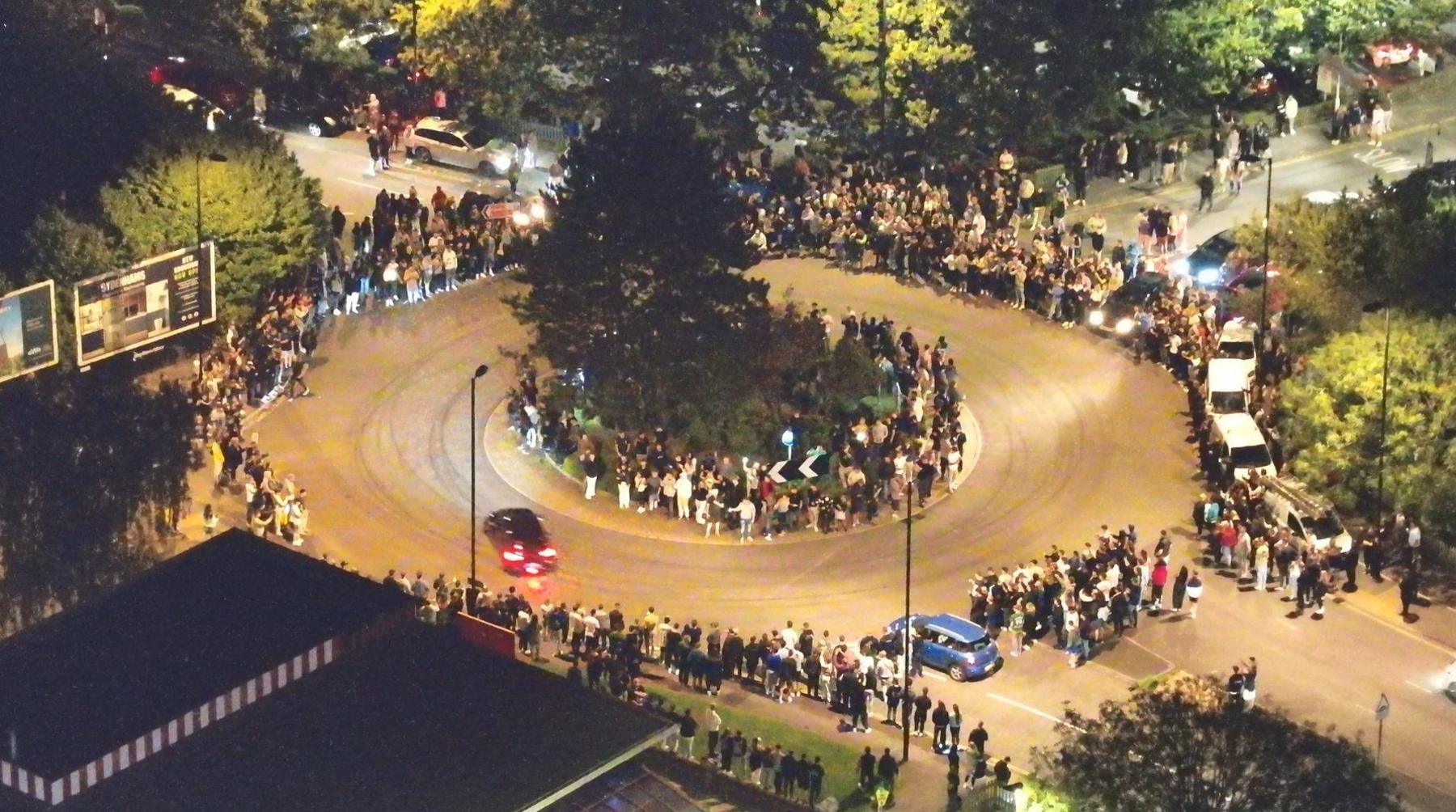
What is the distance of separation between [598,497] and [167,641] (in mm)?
19422

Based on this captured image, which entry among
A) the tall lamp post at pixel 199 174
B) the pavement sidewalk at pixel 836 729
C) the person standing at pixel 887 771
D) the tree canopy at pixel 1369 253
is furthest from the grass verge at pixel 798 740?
the tall lamp post at pixel 199 174

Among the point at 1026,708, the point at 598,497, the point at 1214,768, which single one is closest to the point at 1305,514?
the point at 1026,708

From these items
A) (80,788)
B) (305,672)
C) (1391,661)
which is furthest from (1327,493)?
(80,788)

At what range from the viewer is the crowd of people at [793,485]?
2840 inches

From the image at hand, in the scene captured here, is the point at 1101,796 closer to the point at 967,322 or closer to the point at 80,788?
the point at 80,788

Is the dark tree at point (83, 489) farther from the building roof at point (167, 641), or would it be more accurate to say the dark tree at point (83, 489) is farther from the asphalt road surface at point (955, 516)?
the building roof at point (167, 641)

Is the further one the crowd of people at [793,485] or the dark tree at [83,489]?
the crowd of people at [793,485]

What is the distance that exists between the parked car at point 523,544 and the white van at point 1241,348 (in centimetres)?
1883

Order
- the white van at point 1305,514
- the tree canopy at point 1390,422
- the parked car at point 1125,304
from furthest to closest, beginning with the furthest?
1. the parked car at point 1125,304
2. the tree canopy at point 1390,422
3. the white van at point 1305,514

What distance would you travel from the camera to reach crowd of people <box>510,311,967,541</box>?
72.1m

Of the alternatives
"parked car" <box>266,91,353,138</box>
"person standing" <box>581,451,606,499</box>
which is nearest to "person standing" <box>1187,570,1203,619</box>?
"person standing" <box>581,451,606,499</box>

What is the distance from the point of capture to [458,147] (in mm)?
92000

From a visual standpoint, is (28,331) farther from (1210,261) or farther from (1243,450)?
(1210,261)

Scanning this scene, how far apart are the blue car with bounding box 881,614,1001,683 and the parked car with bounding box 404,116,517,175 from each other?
30.9 metres
